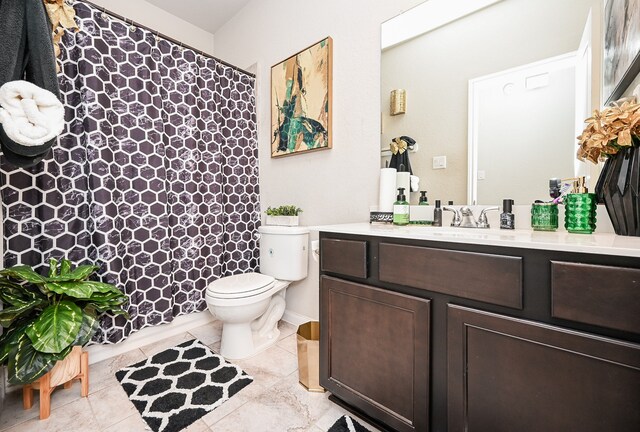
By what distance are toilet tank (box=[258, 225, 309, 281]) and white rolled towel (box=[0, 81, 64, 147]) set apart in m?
1.27

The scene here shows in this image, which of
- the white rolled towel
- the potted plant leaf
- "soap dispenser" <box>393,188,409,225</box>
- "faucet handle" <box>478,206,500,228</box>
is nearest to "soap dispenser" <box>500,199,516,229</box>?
"faucet handle" <box>478,206,500,228</box>

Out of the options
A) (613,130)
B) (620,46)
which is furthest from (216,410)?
(620,46)

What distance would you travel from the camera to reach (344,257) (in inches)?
48.4

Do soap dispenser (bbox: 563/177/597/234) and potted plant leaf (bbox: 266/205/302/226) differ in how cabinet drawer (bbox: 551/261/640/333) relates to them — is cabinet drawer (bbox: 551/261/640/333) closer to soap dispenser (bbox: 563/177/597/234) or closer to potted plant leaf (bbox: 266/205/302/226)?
soap dispenser (bbox: 563/177/597/234)

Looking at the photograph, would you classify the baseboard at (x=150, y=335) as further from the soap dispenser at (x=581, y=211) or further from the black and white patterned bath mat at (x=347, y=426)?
the soap dispenser at (x=581, y=211)

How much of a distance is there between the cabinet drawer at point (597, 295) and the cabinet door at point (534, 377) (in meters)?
0.05

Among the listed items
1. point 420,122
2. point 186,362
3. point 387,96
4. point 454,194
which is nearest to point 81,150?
point 186,362

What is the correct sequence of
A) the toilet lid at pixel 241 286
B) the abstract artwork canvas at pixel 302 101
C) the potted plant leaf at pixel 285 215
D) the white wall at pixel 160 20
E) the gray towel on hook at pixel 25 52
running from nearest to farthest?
the gray towel on hook at pixel 25 52, the toilet lid at pixel 241 286, the abstract artwork canvas at pixel 302 101, the potted plant leaf at pixel 285 215, the white wall at pixel 160 20

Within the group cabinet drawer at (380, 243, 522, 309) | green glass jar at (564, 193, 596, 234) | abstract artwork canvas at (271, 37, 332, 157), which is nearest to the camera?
cabinet drawer at (380, 243, 522, 309)

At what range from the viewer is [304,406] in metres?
1.36

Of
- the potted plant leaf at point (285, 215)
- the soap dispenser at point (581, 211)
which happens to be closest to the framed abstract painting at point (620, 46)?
the soap dispenser at point (581, 211)

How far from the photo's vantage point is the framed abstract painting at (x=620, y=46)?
2.82 feet

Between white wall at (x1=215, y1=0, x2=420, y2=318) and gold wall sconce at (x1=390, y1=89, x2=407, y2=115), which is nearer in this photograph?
gold wall sconce at (x1=390, y1=89, x2=407, y2=115)

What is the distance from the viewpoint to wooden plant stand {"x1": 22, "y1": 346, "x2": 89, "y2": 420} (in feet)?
4.20
